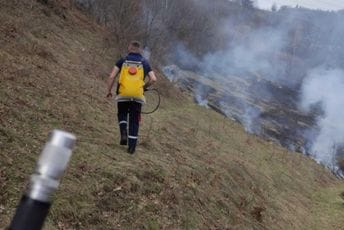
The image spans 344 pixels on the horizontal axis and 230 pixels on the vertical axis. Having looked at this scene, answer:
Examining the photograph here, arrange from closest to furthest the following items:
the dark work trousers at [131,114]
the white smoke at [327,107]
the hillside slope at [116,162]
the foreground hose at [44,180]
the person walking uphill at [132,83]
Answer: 1. the foreground hose at [44,180]
2. the hillside slope at [116,162]
3. the person walking uphill at [132,83]
4. the dark work trousers at [131,114]
5. the white smoke at [327,107]

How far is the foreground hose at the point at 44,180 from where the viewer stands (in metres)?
1.86

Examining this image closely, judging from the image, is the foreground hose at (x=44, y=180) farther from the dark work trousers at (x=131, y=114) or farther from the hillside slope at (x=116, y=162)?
the dark work trousers at (x=131, y=114)

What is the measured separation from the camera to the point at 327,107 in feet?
159

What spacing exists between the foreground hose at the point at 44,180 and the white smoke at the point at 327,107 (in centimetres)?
2909

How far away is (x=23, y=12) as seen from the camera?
742 inches

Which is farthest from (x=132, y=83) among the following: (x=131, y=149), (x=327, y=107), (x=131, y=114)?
(x=327, y=107)

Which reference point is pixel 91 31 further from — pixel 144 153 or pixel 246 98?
pixel 246 98

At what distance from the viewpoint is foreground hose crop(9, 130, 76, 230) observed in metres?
1.86

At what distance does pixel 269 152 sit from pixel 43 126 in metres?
13.4

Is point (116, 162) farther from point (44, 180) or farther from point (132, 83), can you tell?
point (44, 180)

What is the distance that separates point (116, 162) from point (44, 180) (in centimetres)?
617

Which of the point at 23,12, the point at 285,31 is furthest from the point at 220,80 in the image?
the point at 285,31

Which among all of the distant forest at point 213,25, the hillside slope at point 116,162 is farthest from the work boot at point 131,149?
the distant forest at point 213,25

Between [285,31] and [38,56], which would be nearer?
[38,56]
